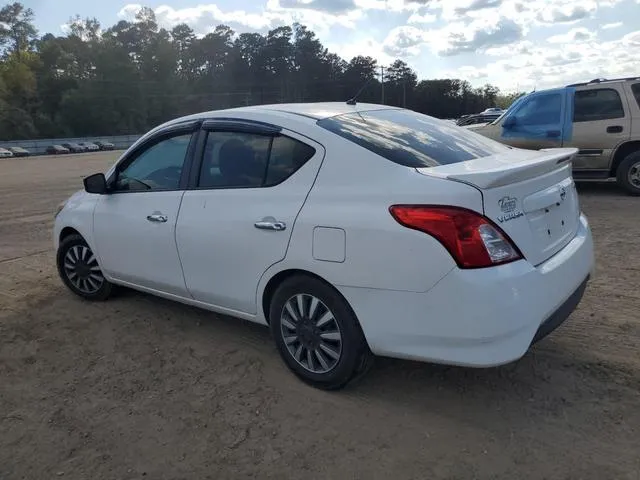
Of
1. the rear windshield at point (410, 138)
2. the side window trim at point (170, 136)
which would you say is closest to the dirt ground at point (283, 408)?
the side window trim at point (170, 136)

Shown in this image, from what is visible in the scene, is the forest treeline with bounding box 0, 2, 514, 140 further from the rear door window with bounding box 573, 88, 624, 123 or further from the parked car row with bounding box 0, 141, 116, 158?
the rear door window with bounding box 573, 88, 624, 123

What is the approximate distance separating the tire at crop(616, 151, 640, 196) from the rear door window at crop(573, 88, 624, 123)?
29.2 inches

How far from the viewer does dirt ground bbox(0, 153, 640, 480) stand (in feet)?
8.69

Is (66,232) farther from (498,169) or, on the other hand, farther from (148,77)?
(148,77)

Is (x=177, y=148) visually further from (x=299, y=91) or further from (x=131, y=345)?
(x=299, y=91)

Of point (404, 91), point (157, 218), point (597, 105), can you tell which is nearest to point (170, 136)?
point (157, 218)

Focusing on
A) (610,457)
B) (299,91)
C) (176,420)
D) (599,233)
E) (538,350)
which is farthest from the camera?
(299,91)

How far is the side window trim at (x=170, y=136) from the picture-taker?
390cm

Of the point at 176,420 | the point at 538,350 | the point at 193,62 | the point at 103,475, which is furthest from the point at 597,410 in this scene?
the point at 193,62

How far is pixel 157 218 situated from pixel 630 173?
811 cm

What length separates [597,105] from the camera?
9195mm

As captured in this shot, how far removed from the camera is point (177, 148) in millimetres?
4059

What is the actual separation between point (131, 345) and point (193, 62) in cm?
11617

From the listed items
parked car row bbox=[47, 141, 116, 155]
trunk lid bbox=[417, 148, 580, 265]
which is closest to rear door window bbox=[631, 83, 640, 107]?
trunk lid bbox=[417, 148, 580, 265]
